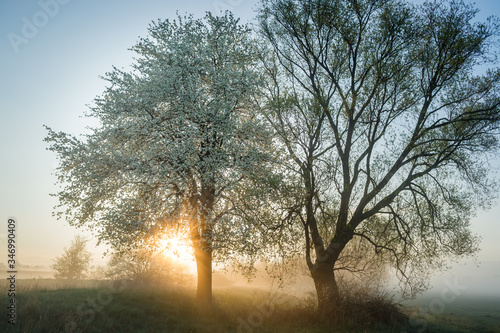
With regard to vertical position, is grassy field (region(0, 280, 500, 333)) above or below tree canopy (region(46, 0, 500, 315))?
below

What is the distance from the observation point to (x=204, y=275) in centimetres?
1797

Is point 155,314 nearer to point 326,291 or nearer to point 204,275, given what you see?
point 204,275

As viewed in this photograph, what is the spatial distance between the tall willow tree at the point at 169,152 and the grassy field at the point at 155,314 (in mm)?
1994

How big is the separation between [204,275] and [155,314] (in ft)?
11.1

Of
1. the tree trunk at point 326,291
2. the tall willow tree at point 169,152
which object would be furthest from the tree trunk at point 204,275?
the tree trunk at point 326,291

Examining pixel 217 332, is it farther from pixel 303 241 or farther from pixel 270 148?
pixel 270 148

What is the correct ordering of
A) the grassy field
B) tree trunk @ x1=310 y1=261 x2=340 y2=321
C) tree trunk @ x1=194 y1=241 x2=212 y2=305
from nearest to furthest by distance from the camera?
1. the grassy field
2. tree trunk @ x1=310 y1=261 x2=340 y2=321
3. tree trunk @ x1=194 y1=241 x2=212 y2=305

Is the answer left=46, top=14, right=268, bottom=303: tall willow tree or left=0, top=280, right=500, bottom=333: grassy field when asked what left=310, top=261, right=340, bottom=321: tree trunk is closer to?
left=0, top=280, right=500, bottom=333: grassy field

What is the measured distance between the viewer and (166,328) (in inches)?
566

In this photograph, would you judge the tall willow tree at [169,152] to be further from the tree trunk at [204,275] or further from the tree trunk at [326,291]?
the tree trunk at [326,291]

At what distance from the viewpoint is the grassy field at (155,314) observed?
518 inches

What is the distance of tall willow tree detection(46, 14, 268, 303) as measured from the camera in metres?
15.9

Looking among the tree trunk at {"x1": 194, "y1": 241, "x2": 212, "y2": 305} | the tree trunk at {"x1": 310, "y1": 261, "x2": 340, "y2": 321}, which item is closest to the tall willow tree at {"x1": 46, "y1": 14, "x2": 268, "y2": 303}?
the tree trunk at {"x1": 194, "y1": 241, "x2": 212, "y2": 305}

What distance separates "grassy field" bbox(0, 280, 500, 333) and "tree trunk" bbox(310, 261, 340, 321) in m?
0.68
